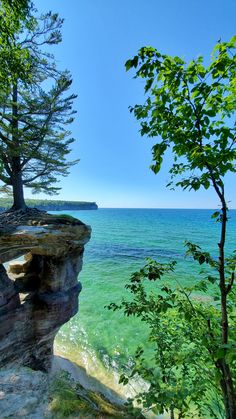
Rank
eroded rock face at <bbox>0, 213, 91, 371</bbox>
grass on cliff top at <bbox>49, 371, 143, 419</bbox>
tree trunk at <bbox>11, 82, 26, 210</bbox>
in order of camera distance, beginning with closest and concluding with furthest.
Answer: grass on cliff top at <bbox>49, 371, 143, 419</bbox> → eroded rock face at <bbox>0, 213, 91, 371</bbox> → tree trunk at <bbox>11, 82, 26, 210</bbox>

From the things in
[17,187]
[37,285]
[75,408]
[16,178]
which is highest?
[16,178]

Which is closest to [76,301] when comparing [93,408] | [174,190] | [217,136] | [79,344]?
[79,344]

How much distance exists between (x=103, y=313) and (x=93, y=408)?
1234 centimetres

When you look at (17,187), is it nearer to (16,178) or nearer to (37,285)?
(16,178)

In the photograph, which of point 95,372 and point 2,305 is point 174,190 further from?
point 95,372

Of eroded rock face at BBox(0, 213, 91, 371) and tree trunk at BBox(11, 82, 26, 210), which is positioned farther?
tree trunk at BBox(11, 82, 26, 210)

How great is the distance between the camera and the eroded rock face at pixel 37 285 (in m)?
8.09

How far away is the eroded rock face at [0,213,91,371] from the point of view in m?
8.09

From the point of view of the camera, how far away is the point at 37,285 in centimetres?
968

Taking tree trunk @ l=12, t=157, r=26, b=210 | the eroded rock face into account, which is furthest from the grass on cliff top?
tree trunk @ l=12, t=157, r=26, b=210

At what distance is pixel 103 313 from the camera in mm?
16234

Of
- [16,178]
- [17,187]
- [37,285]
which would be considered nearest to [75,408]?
[37,285]

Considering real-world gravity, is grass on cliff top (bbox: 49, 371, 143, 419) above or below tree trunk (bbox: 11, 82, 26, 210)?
below

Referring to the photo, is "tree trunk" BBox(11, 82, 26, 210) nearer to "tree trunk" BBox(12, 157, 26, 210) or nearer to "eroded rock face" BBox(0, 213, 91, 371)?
"tree trunk" BBox(12, 157, 26, 210)
